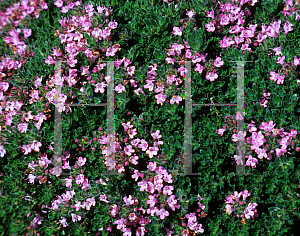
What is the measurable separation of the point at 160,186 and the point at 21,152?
5.51 ft

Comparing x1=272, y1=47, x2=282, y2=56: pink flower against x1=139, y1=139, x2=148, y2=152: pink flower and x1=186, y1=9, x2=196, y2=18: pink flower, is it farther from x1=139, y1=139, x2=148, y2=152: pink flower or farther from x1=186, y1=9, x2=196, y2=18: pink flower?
x1=139, y1=139, x2=148, y2=152: pink flower

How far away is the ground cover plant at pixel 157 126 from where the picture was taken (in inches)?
107

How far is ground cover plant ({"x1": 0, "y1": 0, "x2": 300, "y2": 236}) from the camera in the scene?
2713 mm

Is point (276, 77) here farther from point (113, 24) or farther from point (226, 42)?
point (113, 24)

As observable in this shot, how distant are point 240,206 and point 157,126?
1194mm

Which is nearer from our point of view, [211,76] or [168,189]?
[168,189]

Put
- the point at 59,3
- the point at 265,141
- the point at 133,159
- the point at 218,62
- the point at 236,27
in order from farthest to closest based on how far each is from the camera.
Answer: the point at 59,3 → the point at 236,27 → the point at 218,62 → the point at 133,159 → the point at 265,141

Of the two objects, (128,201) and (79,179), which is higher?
(79,179)

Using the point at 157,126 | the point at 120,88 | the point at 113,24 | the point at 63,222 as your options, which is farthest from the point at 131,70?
the point at 63,222

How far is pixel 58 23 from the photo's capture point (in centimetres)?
338

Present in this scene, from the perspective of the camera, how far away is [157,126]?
9.55 ft

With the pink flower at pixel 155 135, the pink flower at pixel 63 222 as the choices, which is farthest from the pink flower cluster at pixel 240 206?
the pink flower at pixel 63 222

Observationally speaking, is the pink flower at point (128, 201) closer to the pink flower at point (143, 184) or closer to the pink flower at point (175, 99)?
the pink flower at point (143, 184)

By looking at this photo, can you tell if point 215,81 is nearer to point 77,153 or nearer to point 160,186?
point 160,186
